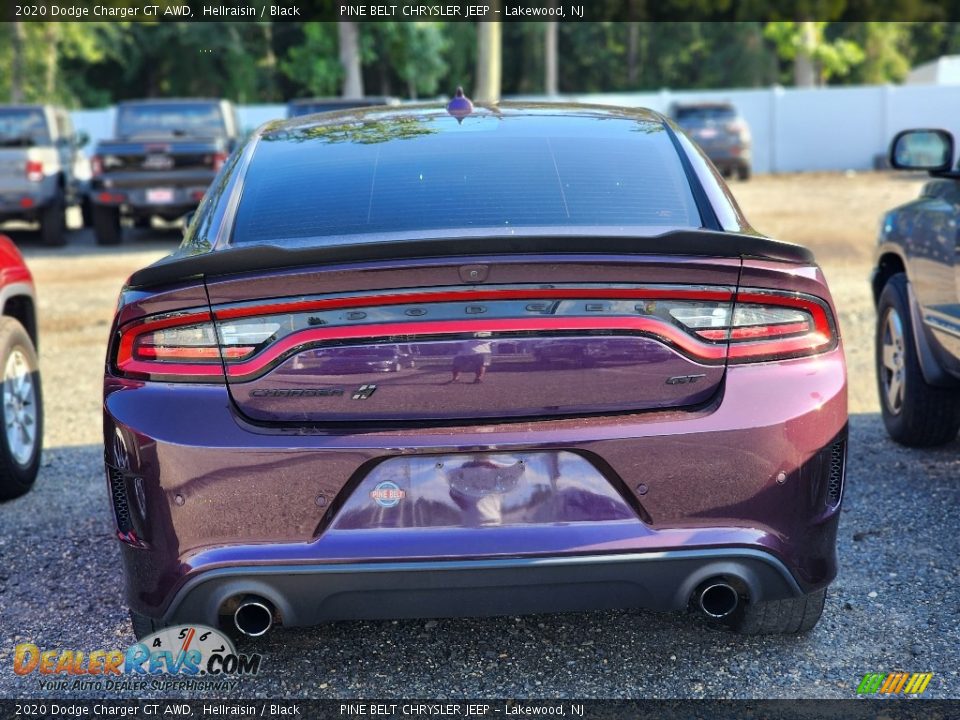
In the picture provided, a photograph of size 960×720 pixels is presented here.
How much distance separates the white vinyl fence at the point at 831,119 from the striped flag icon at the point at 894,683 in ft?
91.1

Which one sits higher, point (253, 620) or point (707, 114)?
point (253, 620)

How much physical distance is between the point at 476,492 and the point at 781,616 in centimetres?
113

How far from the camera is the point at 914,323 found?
5.53 metres

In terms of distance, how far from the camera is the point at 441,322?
295 centimetres

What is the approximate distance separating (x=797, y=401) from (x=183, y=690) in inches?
75.9

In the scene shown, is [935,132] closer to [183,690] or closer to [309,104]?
[183,690]

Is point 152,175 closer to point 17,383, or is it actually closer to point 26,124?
point 26,124

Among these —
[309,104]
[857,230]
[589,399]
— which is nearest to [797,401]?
[589,399]

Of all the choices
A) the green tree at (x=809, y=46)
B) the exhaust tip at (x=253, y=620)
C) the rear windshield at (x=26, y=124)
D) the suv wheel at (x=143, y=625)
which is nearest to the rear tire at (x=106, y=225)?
the rear windshield at (x=26, y=124)

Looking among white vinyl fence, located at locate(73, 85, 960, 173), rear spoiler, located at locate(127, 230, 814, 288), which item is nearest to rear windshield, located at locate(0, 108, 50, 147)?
white vinyl fence, located at locate(73, 85, 960, 173)

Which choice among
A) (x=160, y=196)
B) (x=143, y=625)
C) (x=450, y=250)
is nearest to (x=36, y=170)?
(x=160, y=196)

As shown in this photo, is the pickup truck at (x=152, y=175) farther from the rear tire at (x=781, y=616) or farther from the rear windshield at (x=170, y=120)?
the rear tire at (x=781, y=616)

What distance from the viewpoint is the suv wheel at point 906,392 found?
556 centimetres

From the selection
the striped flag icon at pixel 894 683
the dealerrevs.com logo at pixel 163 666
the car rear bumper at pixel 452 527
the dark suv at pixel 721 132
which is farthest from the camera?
the dark suv at pixel 721 132
